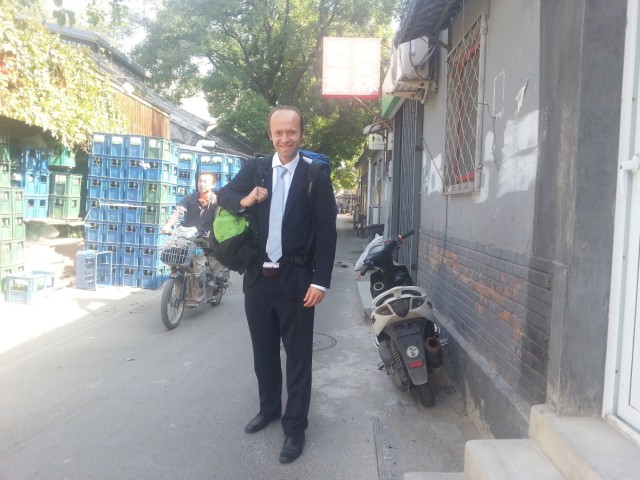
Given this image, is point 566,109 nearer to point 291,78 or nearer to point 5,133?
point 5,133

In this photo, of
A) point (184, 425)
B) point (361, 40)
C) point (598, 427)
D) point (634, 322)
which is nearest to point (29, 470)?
point (184, 425)

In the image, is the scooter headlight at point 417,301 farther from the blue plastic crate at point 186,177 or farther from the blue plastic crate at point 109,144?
the blue plastic crate at point 186,177

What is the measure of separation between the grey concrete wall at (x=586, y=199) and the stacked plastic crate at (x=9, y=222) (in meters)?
6.82

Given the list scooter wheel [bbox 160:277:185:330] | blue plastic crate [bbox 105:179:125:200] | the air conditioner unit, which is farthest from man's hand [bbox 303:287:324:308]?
blue plastic crate [bbox 105:179:125:200]

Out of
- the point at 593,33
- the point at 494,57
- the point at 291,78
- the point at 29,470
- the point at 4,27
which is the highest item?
the point at 291,78

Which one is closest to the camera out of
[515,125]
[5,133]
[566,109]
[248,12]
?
[566,109]

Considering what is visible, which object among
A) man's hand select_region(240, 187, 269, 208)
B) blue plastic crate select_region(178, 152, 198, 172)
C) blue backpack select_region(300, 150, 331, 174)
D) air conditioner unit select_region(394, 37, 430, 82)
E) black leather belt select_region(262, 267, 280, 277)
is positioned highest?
air conditioner unit select_region(394, 37, 430, 82)

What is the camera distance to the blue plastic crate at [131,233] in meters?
8.22

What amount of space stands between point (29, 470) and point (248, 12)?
2024 cm

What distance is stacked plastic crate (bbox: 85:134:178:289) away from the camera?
821 centimetres

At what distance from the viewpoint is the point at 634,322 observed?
7.47 feet

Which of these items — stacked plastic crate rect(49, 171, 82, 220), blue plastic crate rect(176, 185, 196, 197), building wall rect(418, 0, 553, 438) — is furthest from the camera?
blue plastic crate rect(176, 185, 196, 197)

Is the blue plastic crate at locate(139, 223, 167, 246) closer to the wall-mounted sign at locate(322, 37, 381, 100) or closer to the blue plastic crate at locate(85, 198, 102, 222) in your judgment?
the blue plastic crate at locate(85, 198, 102, 222)

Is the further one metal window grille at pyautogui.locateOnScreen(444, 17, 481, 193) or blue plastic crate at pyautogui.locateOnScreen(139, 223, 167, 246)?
blue plastic crate at pyautogui.locateOnScreen(139, 223, 167, 246)
